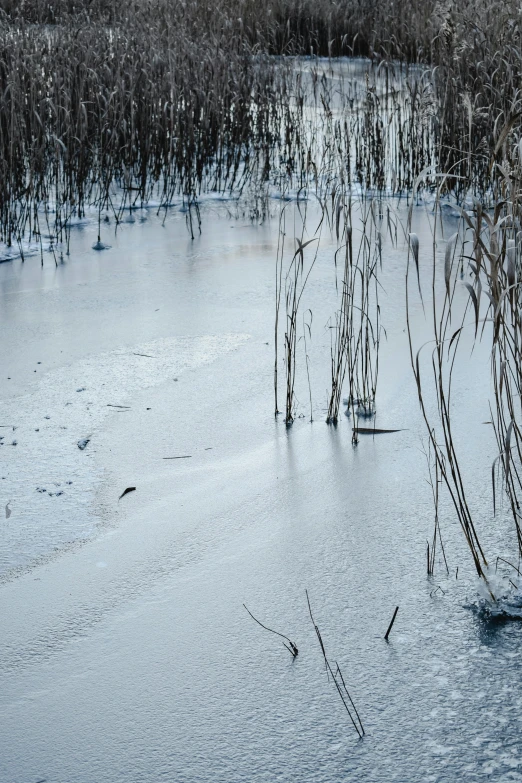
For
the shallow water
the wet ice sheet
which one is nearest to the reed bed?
the wet ice sheet

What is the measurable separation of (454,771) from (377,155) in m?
3.45

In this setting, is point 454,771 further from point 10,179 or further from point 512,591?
point 10,179

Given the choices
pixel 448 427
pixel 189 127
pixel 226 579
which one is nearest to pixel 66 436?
pixel 226 579

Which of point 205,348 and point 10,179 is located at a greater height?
point 10,179

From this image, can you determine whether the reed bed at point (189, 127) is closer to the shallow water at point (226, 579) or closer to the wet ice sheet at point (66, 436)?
the wet ice sheet at point (66, 436)

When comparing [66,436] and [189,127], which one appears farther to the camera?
[189,127]

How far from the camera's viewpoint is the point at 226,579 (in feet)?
4.56

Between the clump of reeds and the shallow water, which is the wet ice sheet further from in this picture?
the clump of reeds

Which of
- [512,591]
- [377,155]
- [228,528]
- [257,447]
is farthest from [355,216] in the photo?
[512,591]

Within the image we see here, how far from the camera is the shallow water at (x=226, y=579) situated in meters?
1.04

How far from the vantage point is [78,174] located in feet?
12.4

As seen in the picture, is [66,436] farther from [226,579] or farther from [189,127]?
[189,127]

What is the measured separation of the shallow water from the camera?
3.42 ft

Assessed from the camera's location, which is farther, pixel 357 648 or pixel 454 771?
pixel 357 648
